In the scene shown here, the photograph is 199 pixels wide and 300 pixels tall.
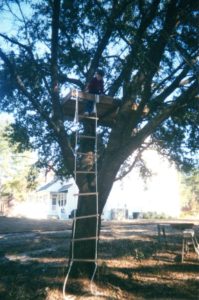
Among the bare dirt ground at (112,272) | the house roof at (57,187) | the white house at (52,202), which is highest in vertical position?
the house roof at (57,187)

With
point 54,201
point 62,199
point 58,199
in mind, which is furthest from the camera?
point 54,201

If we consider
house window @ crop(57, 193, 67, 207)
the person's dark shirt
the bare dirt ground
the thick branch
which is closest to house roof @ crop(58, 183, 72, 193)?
house window @ crop(57, 193, 67, 207)

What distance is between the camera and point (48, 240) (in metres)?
16.8

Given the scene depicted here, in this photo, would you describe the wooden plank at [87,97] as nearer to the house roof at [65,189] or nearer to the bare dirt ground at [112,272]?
the bare dirt ground at [112,272]

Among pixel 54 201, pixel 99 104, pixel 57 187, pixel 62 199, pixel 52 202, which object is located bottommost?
pixel 52 202

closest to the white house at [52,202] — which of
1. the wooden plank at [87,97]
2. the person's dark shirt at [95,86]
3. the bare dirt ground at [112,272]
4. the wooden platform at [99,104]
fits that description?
the bare dirt ground at [112,272]

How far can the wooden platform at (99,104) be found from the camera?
29.7 ft

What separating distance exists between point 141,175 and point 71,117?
5.63 m

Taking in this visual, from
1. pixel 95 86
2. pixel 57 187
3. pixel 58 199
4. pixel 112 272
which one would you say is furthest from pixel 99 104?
pixel 57 187

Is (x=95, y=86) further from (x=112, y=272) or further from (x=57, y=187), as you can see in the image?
(x=57, y=187)

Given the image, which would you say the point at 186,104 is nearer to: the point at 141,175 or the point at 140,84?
the point at 140,84

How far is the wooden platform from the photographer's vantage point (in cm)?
906

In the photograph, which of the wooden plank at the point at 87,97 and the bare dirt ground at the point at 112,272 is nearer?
the bare dirt ground at the point at 112,272

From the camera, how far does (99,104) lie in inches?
378
